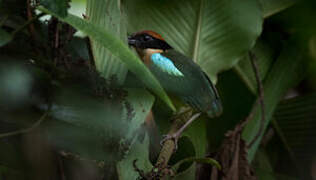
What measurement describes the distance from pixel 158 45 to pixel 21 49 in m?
0.44

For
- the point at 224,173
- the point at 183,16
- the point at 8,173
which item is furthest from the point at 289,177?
the point at 8,173

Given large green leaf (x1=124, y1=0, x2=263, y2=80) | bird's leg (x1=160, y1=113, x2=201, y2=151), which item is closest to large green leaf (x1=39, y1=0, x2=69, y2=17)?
bird's leg (x1=160, y1=113, x2=201, y2=151)

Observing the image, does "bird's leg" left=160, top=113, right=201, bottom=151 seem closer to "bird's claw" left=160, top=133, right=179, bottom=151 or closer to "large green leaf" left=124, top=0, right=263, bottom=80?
"bird's claw" left=160, top=133, right=179, bottom=151

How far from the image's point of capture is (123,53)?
128 cm

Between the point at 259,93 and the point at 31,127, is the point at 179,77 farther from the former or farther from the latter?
the point at 259,93

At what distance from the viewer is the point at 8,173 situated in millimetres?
1623

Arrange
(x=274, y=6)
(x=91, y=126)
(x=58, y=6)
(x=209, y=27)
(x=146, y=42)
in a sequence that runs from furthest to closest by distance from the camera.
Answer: (x=274, y=6) → (x=209, y=27) → (x=146, y=42) → (x=91, y=126) → (x=58, y=6)

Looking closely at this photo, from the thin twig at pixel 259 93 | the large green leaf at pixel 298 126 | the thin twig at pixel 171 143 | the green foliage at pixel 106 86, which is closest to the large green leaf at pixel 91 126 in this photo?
the green foliage at pixel 106 86

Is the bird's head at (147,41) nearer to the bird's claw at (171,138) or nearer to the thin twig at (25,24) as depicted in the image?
the bird's claw at (171,138)

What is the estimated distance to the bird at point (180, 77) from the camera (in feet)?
5.38

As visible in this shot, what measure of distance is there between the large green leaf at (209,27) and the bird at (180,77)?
24 cm

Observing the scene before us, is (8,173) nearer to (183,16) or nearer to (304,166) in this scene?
(183,16)

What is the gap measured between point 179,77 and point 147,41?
202 millimetres

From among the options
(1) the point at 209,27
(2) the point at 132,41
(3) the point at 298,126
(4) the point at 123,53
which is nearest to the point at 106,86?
(4) the point at 123,53
